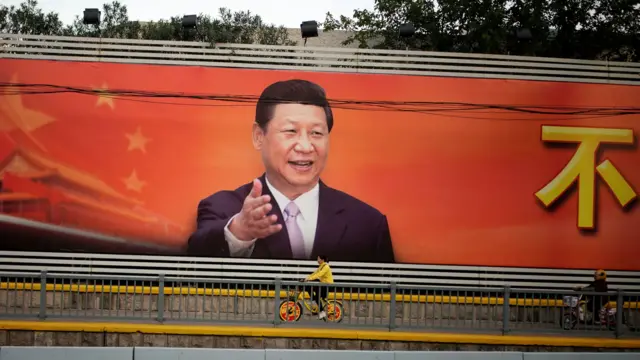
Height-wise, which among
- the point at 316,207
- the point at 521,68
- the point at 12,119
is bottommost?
the point at 316,207

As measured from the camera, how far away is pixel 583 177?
2086 cm

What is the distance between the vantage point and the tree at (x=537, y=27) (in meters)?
26.0

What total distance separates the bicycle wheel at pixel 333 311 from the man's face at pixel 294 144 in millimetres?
4563

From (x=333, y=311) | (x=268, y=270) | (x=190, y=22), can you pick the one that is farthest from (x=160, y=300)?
(x=190, y=22)

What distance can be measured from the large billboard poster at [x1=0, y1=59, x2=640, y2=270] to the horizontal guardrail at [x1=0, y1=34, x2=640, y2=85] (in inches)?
8.7

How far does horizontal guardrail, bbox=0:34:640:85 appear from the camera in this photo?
2052 centimetres

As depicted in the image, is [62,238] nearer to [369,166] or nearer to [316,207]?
[316,207]

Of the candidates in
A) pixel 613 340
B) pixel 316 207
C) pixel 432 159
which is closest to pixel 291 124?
pixel 316 207

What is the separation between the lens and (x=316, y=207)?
2069cm

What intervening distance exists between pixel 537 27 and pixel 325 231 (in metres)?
9.47

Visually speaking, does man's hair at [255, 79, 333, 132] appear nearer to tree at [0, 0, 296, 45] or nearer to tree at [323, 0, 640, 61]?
tree at [323, 0, 640, 61]

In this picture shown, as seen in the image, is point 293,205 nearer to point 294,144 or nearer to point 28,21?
point 294,144

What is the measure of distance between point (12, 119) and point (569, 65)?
1231cm

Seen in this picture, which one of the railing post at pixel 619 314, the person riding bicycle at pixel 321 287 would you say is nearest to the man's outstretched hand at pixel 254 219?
the person riding bicycle at pixel 321 287
